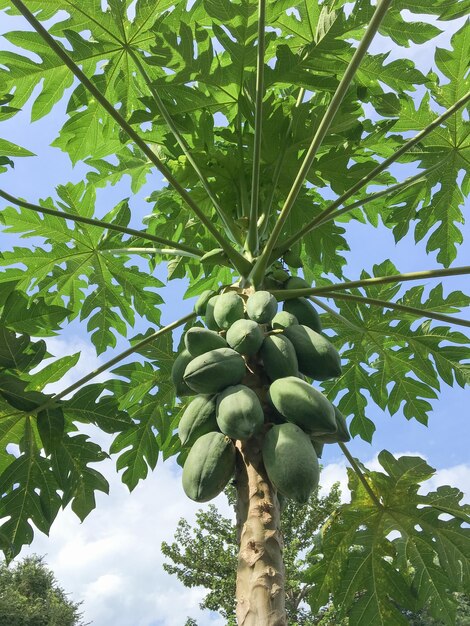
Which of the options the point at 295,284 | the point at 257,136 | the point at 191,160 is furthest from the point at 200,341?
the point at 191,160

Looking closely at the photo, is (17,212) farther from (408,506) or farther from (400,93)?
(408,506)

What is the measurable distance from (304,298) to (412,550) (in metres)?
1.23

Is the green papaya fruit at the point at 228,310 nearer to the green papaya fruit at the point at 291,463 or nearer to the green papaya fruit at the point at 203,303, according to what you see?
the green papaya fruit at the point at 203,303

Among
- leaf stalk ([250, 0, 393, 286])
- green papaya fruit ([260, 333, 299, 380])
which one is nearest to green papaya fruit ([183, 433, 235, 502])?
green papaya fruit ([260, 333, 299, 380])

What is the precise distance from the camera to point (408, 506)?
2789 millimetres


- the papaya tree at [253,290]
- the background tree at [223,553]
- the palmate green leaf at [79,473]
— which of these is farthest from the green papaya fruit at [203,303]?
the background tree at [223,553]

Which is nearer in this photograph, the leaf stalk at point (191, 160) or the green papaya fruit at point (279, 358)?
the green papaya fruit at point (279, 358)

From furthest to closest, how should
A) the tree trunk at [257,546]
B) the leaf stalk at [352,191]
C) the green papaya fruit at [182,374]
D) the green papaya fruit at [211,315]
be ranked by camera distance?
1. the leaf stalk at [352,191]
2. the green papaya fruit at [211,315]
3. the green papaya fruit at [182,374]
4. the tree trunk at [257,546]

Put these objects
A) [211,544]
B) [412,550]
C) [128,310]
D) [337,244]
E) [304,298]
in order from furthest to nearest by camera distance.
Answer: [211,544] < [128,310] < [337,244] < [412,550] < [304,298]

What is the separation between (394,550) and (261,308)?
53.3 inches

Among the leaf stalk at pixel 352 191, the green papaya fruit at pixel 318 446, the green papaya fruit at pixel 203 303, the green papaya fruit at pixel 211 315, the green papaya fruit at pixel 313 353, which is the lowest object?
the green papaya fruit at pixel 318 446

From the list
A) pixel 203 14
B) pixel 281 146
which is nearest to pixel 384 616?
pixel 281 146

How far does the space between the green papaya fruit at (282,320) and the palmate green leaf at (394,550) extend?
0.99m

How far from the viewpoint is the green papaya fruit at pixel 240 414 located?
5.84 ft
